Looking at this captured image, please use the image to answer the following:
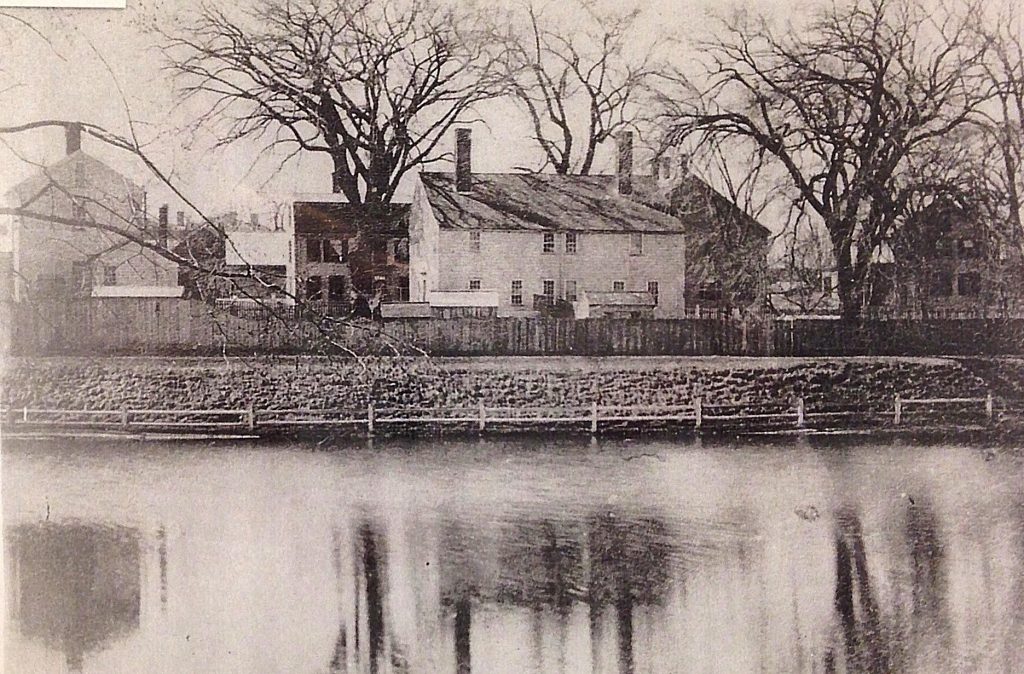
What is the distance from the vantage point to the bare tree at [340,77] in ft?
7.95

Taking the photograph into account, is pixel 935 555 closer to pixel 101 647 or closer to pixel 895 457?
pixel 895 457

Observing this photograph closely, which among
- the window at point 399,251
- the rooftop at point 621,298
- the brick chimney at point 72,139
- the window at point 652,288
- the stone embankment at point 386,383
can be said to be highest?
the brick chimney at point 72,139

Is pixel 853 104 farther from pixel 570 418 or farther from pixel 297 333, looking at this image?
pixel 297 333

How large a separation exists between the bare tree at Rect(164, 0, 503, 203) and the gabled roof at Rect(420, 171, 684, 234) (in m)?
0.16

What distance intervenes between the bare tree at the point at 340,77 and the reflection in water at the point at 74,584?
1.20 metres

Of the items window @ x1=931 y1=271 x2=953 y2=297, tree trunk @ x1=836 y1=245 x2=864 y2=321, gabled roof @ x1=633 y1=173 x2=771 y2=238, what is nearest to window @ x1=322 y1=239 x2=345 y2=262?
gabled roof @ x1=633 y1=173 x2=771 y2=238

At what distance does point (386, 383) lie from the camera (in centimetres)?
245

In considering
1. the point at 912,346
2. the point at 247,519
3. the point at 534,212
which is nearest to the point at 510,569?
the point at 247,519

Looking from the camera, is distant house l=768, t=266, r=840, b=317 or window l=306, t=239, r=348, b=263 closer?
window l=306, t=239, r=348, b=263

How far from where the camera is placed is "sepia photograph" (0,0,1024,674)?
2400 mm

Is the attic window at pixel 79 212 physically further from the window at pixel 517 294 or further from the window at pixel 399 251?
the window at pixel 517 294

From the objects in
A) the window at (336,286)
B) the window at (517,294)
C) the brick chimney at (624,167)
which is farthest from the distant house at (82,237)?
the brick chimney at (624,167)

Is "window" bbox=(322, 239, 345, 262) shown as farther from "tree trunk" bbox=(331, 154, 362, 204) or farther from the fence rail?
the fence rail

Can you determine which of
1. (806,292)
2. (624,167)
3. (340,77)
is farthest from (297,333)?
(806,292)
